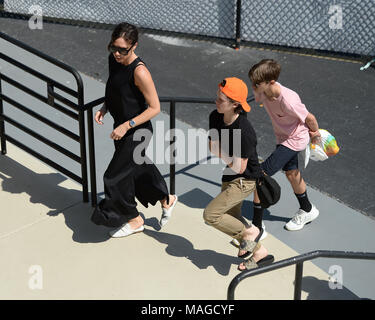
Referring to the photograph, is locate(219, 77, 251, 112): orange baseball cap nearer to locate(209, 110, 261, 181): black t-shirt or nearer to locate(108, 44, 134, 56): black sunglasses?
locate(209, 110, 261, 181): black t-shirt

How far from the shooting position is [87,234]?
18.9ft

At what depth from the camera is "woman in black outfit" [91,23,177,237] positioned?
5.06 meters

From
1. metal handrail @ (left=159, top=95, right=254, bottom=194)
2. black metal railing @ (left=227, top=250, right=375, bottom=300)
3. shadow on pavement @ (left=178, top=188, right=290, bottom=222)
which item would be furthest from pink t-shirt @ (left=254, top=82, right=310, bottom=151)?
black metal railing @ (left=227, top=250, right=375, bottom=300)

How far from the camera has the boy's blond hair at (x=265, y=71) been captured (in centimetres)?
524

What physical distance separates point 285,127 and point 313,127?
8.9 inches

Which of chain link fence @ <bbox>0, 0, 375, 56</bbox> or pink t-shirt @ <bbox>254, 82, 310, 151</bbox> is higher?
pink t-shirt @ <bbox>254, 82, 310, 151</bbox>

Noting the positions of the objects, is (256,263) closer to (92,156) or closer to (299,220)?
(299,220)

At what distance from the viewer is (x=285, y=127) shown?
223 inches

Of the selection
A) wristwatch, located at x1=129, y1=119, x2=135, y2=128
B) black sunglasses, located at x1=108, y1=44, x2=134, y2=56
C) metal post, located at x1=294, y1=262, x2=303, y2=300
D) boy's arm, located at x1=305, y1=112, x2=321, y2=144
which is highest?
black sunglasses, located at x1=108, y1=44, x2=134, y2=56

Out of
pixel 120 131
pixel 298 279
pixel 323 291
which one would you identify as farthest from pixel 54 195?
pixel 298 279

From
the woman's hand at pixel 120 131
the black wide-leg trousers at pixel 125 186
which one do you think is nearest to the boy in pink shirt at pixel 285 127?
the black wide-leg trousers at pixel 125 186

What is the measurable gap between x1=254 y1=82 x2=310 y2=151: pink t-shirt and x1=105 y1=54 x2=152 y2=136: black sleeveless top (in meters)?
0.91

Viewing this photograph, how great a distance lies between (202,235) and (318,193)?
1405mm

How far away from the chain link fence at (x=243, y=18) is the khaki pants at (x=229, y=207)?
483cm
